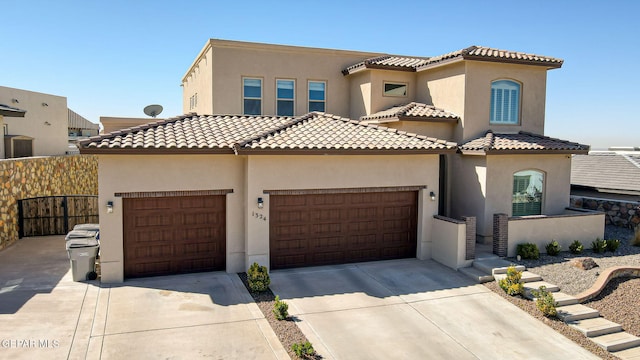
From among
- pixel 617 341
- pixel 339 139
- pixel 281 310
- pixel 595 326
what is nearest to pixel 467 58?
pixel 339 139

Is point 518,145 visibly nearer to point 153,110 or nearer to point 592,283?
point 592,283

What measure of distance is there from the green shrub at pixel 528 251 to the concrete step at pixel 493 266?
2.94 ft

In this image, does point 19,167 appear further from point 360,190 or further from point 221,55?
point 360,190

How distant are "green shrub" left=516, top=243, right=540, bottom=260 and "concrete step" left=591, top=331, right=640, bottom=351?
436cm

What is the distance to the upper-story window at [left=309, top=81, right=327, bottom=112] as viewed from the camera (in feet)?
69.9

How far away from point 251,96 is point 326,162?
23.9 ft

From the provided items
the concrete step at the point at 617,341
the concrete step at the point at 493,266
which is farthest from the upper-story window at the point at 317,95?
the concrete step at the point at 617,341

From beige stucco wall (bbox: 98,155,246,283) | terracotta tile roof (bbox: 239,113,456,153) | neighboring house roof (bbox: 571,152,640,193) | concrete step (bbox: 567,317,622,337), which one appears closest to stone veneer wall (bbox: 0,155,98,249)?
beige stucco wall (bbox: 98,155,246,283)

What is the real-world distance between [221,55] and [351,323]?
43.8 feet

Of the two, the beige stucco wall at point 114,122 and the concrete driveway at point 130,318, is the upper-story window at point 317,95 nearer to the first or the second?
the beige stucco wall at point 114,122

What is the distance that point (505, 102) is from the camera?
18.8 metres

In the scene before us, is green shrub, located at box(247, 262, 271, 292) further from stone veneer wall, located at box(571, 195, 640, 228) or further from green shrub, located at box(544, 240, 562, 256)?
stone veneer wall, located at box(571, 195, 640, 228)

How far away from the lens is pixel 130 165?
12945 millimetres

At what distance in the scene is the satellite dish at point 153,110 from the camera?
2119cm
